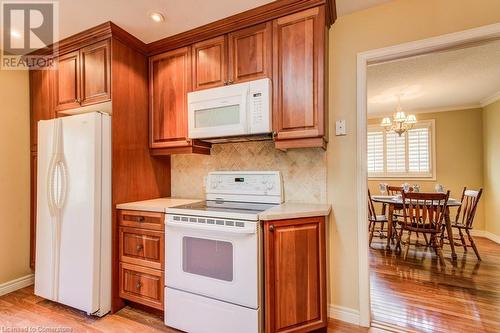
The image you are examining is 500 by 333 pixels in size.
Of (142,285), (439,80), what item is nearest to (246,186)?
(142,285)

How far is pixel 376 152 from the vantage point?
543 cm

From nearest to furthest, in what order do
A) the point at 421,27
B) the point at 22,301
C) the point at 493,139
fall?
the point at 421,27
the point at 22,301
the point at 493,139

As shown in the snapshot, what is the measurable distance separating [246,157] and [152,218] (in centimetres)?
95

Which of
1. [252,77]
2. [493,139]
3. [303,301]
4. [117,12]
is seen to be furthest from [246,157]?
[493,139]

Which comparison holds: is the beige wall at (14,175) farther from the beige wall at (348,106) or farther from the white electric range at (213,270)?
the beige wall at (348,106)

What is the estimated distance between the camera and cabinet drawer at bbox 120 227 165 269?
1901mm

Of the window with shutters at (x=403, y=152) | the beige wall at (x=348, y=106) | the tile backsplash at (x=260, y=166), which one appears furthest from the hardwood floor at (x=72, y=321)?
the window with shutters at (x=403, y=152)

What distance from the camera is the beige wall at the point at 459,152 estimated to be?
4.56m

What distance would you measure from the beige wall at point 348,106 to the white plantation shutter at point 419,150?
13.1ft

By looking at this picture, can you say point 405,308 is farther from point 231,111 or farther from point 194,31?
point 194,31

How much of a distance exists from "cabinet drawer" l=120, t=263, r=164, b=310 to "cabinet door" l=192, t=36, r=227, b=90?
1.57 m

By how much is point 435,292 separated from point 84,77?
3.80 metres

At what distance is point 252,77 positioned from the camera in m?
1.91

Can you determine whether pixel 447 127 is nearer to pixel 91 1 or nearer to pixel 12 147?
pixel 91 1
